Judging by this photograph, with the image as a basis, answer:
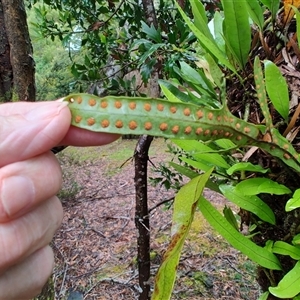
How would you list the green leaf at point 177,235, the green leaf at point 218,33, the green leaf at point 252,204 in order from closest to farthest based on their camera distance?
the green leaf at point 177,235
the green leaf at point 252,204
the green leaf at point 218,33

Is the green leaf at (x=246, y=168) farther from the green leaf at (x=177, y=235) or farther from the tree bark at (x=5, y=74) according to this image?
the tree bark at (x=5, y=74)

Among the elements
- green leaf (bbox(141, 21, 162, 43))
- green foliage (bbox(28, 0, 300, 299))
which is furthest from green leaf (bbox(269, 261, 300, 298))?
green leaf (bbox(141, 21, 162, 43))

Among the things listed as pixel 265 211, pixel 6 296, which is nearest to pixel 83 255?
pixel 6 296

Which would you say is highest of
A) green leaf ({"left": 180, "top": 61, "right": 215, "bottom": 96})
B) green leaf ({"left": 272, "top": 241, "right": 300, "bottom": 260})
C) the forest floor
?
green leaf ({"left": 180, "top": 61, "right": 215, "bottom": 96})

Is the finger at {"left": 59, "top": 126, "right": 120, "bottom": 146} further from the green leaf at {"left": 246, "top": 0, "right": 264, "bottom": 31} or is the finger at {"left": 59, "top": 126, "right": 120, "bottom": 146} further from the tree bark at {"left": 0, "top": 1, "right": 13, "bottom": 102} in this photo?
the tree bark at {"left": 0, "top": 1, "right": 13, "bottom": 102}

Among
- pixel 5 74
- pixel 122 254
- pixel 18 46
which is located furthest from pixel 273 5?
pixel 122 254

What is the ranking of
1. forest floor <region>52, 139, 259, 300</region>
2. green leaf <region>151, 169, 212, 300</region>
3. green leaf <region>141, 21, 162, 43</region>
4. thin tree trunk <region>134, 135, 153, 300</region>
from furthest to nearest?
forest floor <region>52, 139, 259, 300</region> < thin tree trunk <region>134, 135, 153, 300</region> < green leaf <region>141, 21, 162, 43</region> < green leaf <region>151, 169, 212, 300</region>

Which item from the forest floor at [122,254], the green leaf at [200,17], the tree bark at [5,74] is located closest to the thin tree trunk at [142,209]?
the forest floor at [122,254]
